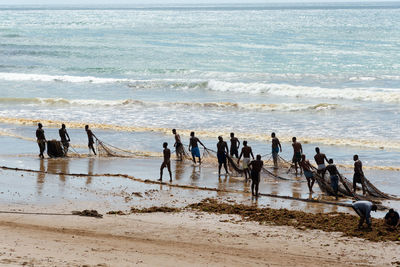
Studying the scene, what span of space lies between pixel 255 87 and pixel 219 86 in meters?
2.44

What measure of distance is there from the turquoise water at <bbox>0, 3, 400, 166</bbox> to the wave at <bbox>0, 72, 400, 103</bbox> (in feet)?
0.22

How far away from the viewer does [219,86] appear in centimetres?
3875

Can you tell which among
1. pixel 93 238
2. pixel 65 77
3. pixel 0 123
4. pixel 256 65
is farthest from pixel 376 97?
pixel 93 238

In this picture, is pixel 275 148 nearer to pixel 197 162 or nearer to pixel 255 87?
pixel 197 162

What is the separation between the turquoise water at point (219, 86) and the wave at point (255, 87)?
7cm

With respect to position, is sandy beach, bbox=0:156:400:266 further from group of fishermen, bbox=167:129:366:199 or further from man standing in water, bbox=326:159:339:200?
man standing in water, bbox=326:159:339:200


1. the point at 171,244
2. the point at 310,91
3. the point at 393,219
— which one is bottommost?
the point at 171,244

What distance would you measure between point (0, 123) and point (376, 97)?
1904cm

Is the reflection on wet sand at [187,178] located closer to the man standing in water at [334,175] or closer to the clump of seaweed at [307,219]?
the man standing in water at [334,175]

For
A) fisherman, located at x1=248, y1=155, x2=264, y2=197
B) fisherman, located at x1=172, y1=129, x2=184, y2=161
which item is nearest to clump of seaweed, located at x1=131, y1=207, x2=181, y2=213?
fisherman, located at x1=248, y1=155, x2=264, y2=197

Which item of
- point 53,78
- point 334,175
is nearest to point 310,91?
point 53,78

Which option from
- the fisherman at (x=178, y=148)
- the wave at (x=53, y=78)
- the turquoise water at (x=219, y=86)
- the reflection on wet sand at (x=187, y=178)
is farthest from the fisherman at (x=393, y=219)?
the wave at (x=53, y=78)

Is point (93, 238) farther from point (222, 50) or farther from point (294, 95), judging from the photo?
point (222, 50)

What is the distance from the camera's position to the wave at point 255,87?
33781 millimetres
